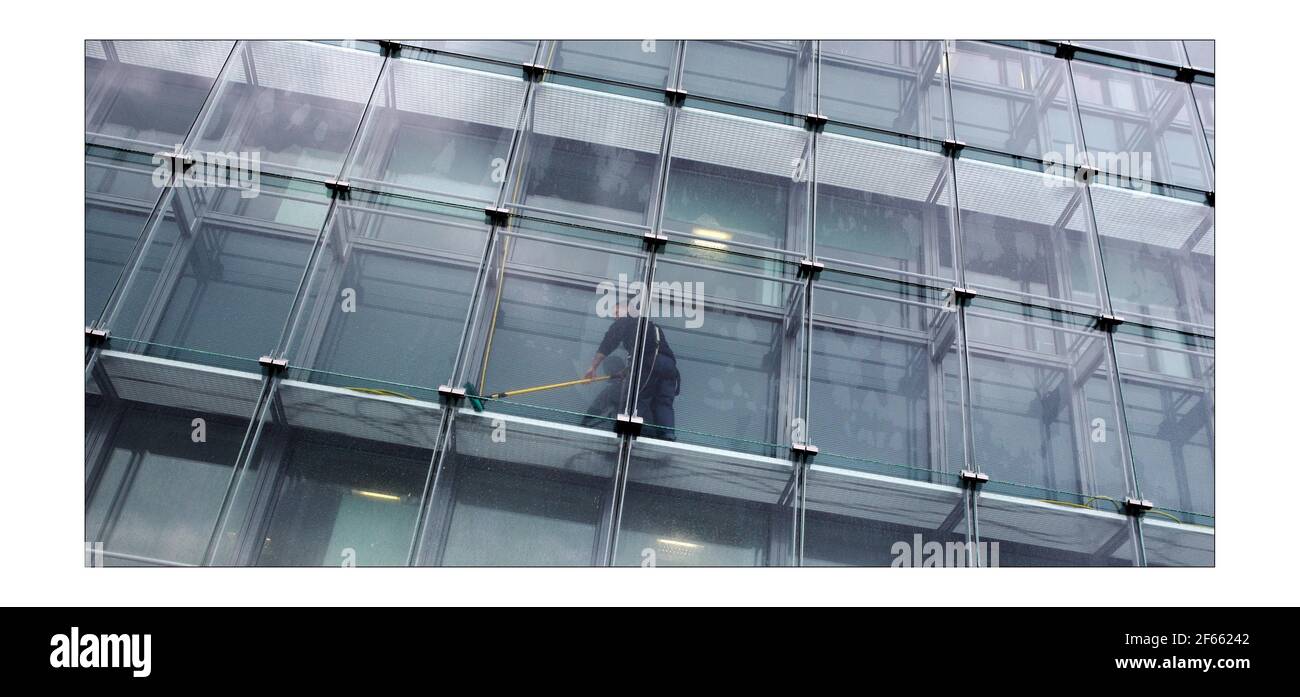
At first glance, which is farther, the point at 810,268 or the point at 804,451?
the point at 810,268

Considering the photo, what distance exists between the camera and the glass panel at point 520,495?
629 centimetres

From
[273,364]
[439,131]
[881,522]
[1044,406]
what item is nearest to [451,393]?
[273,364]

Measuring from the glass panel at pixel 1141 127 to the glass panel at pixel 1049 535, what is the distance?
3.33m

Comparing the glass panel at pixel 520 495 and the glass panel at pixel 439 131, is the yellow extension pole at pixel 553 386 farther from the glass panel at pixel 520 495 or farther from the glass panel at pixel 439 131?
the glass panel at pixel 439 131

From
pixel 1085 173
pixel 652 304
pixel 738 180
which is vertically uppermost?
pixel 1085 173

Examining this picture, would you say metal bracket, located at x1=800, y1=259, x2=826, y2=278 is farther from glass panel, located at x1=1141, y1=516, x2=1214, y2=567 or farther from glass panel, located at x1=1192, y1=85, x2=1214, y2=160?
glass panel, located at x1=1192, y1=85, x2=1214, y2=160

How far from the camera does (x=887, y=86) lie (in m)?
8.86

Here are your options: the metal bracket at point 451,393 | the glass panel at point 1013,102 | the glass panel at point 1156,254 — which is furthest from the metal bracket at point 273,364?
the glass panel at point 1156,254

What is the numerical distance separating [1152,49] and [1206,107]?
72 centimetres

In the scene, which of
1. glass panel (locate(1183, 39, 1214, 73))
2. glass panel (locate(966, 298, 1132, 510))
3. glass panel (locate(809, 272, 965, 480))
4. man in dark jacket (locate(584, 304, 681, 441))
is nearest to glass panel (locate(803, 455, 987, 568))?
glass panel (locate(809, 272, 965, 480))

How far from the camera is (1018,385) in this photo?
284 inches

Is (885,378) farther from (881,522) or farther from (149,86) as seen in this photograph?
(149,86)
